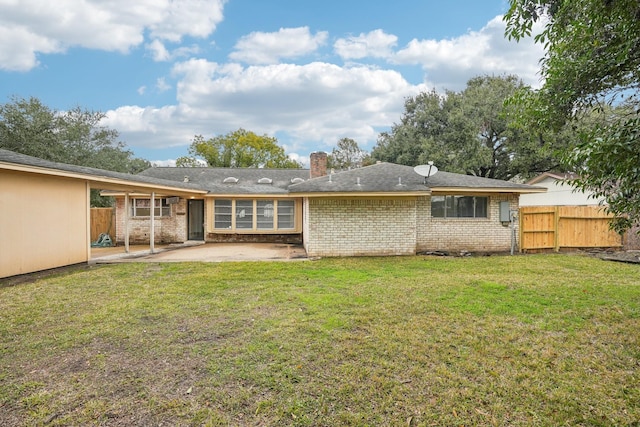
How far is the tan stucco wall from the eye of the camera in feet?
23.5

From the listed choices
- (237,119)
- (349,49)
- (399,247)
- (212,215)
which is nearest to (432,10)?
(349,49)

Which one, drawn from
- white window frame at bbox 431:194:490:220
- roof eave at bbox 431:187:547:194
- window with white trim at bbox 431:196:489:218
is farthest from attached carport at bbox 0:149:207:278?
white window frame at bbox 431:194:490:220

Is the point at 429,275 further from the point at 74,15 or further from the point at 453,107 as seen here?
the point at 453,107

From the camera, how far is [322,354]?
3.56m

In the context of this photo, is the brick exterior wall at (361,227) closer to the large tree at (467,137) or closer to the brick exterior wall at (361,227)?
the brick exterior wall at (361,227)

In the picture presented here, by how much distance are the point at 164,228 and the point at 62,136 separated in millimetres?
14817

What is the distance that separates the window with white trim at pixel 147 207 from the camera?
48.3ft

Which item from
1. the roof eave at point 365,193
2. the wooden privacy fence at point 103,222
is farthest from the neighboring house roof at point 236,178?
the roof eave at point 365,193

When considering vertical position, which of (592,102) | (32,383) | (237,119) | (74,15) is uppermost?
(237,119)

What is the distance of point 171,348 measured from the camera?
3.75 metres

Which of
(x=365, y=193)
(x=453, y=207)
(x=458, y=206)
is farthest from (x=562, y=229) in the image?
(x=365, y=193)

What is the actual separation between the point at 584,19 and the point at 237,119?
110 ft

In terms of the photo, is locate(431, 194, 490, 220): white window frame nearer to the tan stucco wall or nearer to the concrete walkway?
the concrete walkway

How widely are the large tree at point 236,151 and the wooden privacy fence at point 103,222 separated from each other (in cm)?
1932
